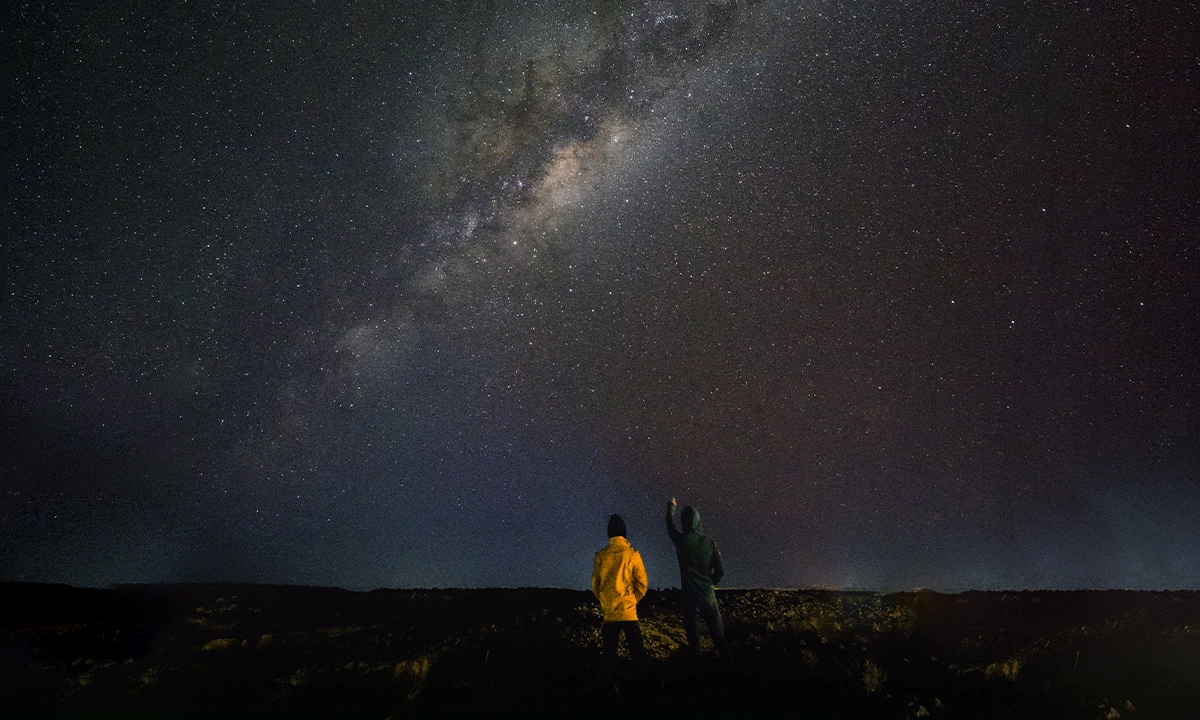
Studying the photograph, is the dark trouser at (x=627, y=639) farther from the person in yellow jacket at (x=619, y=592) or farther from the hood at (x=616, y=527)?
the hood at (x=616, y=527)

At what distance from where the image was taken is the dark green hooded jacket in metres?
8.27

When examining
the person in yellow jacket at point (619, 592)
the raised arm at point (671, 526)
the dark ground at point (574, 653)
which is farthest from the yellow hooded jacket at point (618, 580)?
the raised arm at point (671, 526)

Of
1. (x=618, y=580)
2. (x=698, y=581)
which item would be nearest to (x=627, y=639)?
(x=618, y=580)

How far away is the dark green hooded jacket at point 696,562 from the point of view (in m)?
8.27

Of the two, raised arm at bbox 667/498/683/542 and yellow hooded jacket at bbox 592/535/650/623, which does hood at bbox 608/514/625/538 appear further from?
raised arm at bbox 667/498/683/542

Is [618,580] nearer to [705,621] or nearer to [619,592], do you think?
[619,592]

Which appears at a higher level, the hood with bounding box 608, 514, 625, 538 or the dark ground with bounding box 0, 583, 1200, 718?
the hood with bounding box 608, 514, 625, 538

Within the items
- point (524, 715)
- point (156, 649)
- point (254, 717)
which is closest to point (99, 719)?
point (254, 717)

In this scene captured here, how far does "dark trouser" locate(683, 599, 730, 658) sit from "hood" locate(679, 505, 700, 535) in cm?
98

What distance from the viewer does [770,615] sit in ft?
36.1

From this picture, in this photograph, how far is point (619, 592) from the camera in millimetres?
7410

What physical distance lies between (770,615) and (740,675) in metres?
2.96

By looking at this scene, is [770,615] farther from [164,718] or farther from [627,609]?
[164,718]

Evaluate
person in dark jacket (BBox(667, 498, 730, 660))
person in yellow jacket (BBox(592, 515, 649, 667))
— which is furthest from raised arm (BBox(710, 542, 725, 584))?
person in yellow jacket (BBox(592, 515, 649, 667))
